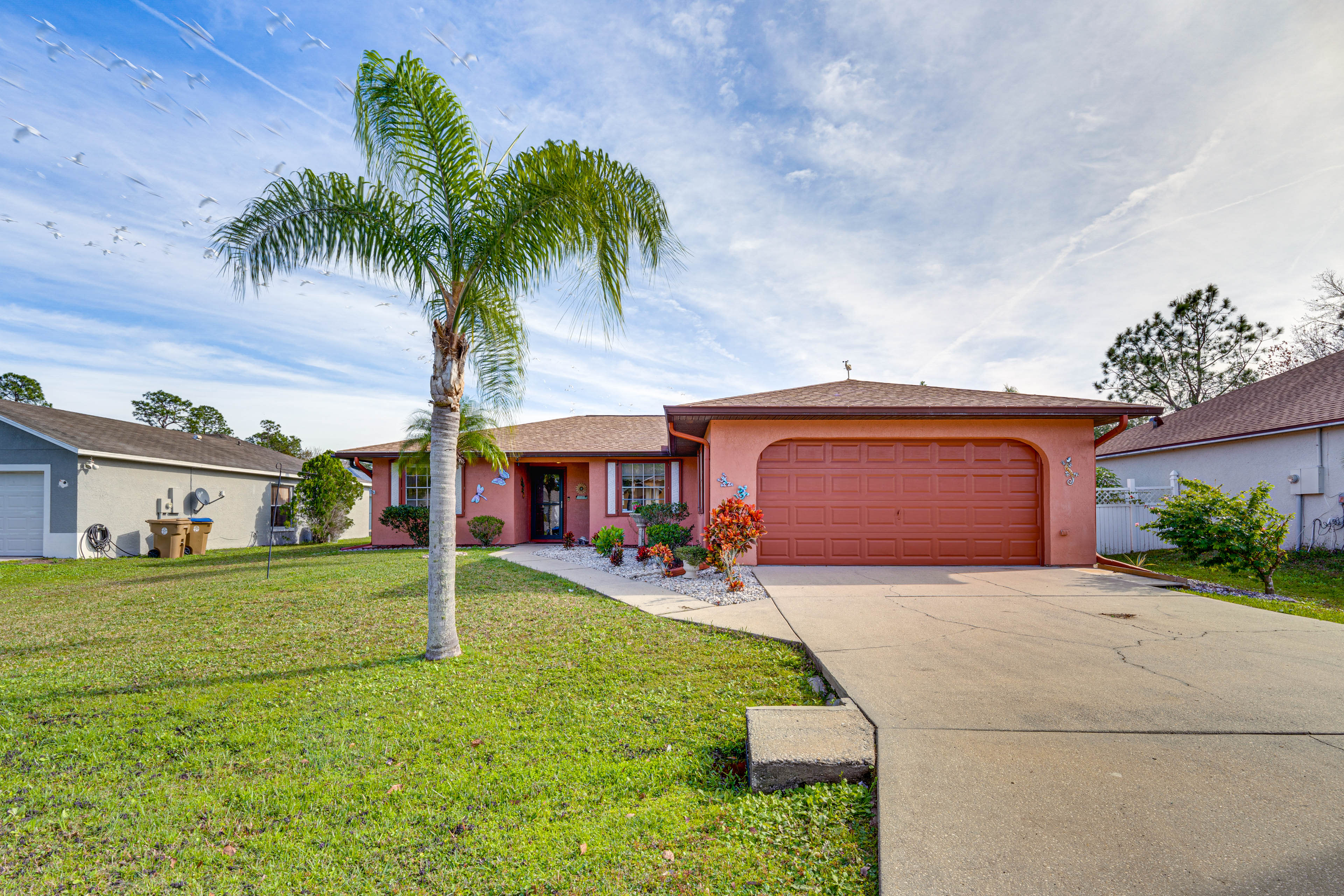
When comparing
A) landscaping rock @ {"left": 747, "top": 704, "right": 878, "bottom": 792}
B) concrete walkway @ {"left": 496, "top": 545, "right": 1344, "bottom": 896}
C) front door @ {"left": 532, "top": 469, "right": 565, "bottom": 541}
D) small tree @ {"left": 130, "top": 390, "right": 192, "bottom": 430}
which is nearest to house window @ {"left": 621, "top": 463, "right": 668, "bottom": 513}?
front door @ {"left": 532, "top": 469, "right": 565, "bottom": 541}

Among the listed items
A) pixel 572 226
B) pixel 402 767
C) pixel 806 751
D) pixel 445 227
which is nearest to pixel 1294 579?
pixel 806 751

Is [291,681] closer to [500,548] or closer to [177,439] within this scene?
[500,548]

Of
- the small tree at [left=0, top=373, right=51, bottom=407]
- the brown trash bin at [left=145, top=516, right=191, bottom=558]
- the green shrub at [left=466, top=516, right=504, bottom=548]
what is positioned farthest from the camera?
the small tree at [left=0, top=373, right=51, bottom=407]

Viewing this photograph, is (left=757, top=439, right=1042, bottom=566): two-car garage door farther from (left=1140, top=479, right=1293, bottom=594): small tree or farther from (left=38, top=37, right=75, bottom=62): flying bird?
(left=38, top=37, right=75, bottom=62): flying bird

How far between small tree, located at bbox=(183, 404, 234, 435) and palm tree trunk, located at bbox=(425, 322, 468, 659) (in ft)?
165

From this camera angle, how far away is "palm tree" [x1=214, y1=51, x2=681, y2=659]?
188 inches

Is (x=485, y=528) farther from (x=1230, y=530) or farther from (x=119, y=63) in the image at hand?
(x=1230, y=530)

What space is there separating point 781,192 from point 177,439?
20247 millimetres

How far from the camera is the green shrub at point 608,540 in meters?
11.8

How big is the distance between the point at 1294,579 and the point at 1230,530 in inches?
110

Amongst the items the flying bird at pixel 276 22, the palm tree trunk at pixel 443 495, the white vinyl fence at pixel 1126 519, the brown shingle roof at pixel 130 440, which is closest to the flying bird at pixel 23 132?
the flying bird at pixel 276 22

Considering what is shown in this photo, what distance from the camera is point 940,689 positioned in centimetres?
365

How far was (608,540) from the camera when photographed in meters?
11.9

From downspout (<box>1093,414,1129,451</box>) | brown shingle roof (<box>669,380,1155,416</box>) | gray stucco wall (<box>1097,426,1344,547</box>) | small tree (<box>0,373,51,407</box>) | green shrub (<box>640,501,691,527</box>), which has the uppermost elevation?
small tree (<box>0,373,51,407</box>)
